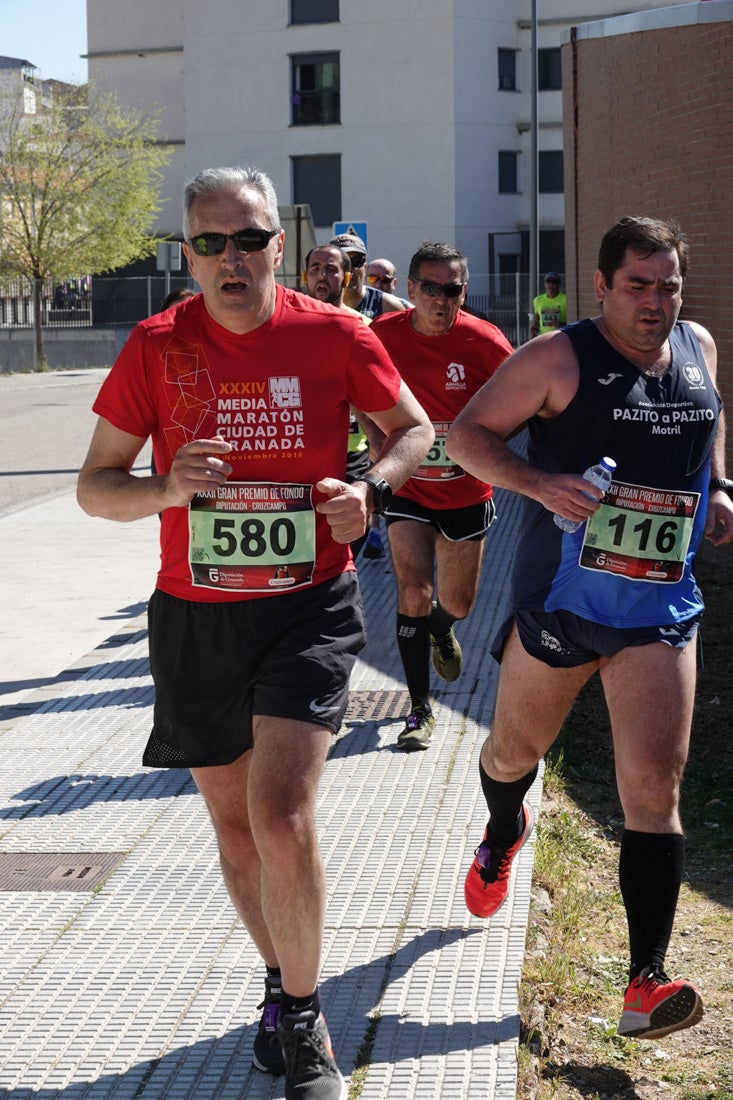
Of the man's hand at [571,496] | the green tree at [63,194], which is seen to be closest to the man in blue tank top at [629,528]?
the man's hand at [571,496]

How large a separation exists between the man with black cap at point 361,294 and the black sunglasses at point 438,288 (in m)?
2.29

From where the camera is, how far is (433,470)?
6.78 meters

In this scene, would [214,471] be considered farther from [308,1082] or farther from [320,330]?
[308,1082]

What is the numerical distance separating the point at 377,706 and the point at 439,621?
0.52 m

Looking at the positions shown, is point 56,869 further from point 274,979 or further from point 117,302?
point 117,302

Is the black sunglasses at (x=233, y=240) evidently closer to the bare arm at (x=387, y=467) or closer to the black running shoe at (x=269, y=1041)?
the bare arm at (x=387, y=467)

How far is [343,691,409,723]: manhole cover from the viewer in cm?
707

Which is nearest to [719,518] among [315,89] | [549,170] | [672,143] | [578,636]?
[578,636]

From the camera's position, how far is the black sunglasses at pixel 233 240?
11.8 feet

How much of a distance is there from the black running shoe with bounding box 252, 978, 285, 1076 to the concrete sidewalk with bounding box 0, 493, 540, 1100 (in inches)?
1.6

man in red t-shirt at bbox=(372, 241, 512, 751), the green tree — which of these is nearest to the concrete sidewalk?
man in red t-shirt at bbox=(372, 241, 512, 751)

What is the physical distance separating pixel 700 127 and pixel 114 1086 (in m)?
9.95

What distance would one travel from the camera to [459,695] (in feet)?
24.1

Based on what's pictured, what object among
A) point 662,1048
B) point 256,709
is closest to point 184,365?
point 256,709
